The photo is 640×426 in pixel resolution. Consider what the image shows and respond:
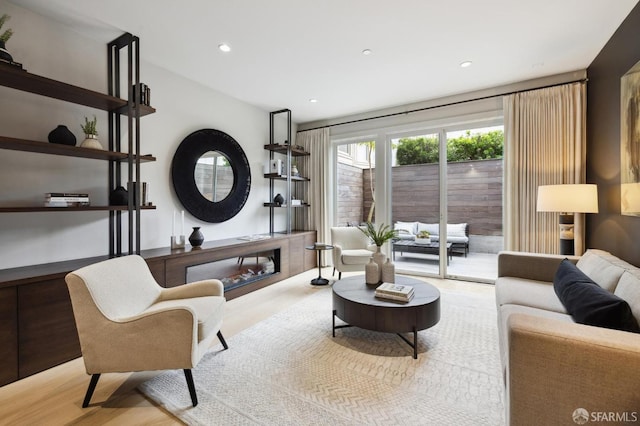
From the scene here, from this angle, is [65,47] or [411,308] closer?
[411,308]

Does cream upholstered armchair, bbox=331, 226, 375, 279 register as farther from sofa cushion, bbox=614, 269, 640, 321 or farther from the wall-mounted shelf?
the wall-mounted shelf

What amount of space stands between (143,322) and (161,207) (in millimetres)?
2034

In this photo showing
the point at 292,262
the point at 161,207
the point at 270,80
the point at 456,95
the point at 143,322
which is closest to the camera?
the point at 143,322

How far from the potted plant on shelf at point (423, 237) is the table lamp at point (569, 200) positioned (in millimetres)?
1701

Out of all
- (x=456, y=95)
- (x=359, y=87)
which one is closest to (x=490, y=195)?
(x=456, y=95)

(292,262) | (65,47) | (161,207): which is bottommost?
(292,262)

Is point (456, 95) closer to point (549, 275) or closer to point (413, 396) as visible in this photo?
point (549, 275)

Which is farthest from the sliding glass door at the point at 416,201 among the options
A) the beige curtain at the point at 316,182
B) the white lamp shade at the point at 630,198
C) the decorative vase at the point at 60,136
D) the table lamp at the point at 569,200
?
the decorative vase at the point at 60,136

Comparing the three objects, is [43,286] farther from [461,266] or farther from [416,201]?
[461,266]

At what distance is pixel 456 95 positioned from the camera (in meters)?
4.11

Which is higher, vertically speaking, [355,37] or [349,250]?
[355,37]

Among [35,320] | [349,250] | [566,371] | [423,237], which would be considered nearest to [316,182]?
[349,250]

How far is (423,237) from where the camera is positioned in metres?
4.57

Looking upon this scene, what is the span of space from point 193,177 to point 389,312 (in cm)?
282
